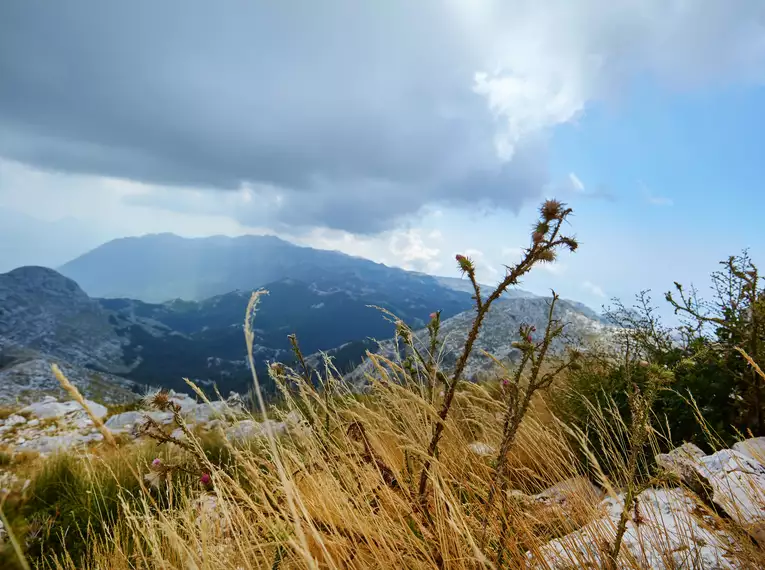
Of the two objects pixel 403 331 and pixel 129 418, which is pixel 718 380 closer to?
pixel 403 331

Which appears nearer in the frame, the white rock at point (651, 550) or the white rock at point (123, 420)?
the white rock at point (651, 550)

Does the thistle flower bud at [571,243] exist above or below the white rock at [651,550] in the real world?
above

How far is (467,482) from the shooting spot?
2316 millimetres

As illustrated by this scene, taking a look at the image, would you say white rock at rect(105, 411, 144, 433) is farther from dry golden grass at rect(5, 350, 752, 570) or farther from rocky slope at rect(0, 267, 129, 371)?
rocky slope at rect(0, 267, 129, 371)

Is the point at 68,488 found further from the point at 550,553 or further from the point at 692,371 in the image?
the point at 692,371

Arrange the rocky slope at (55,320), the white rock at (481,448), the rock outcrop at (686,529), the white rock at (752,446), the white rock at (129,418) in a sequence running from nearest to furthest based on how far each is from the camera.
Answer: the rock outcrop at (686,529) → the white rock at (752,446) → the white rock at (481,448) → the white rock at (129,418) → the rocky slope at (55,320)

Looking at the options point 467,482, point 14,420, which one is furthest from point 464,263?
point 14,420

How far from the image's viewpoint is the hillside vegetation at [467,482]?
1.83 m

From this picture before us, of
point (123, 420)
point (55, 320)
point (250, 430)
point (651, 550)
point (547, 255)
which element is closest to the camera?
point (547, 255)

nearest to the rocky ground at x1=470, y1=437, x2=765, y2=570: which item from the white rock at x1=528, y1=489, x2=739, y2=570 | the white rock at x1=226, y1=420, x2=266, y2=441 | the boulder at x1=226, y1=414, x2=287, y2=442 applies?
the white rock at x1=528, y1=489, x2=739, y2=570

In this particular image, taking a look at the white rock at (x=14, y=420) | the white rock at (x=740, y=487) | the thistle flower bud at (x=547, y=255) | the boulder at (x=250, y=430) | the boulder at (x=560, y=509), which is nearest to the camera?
the thistle flower bud at (x=547, y=255)

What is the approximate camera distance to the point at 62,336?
17488 centimetres

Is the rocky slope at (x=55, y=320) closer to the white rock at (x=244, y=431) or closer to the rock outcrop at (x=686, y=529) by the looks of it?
the white rock at (x=244, y=431)

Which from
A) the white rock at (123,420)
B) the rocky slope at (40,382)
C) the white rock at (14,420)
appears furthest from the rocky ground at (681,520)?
the rocky slope at (40,382)
